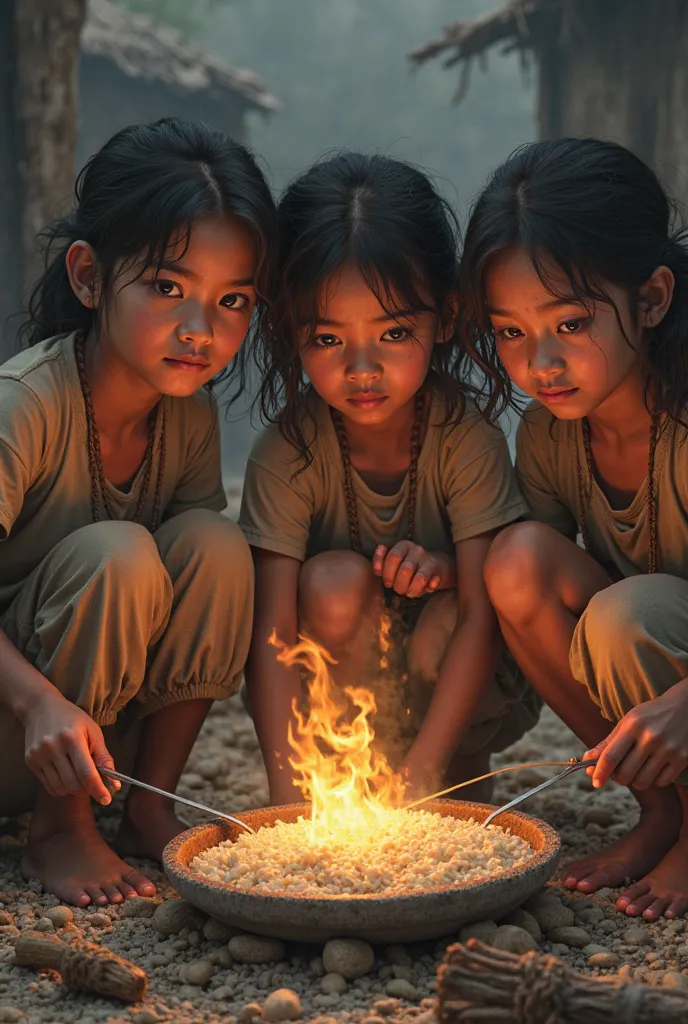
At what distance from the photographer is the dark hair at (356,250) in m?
2.67

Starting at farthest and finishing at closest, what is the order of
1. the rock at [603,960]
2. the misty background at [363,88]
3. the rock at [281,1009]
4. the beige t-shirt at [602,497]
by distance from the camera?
the misty background at [363,88] < the beige t-shirt at [602,497] < the rock at [603,960] < the rock at [281,1009]

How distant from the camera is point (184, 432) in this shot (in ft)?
9.57

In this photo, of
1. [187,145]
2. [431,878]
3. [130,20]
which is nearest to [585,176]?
[187,145]

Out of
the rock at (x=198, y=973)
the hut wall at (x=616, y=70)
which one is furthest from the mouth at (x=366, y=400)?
the hut wall at (x=616, y=70)

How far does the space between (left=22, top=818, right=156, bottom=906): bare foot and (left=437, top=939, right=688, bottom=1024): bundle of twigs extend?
90 centimetres

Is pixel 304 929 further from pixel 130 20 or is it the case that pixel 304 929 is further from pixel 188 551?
pixel 130 20

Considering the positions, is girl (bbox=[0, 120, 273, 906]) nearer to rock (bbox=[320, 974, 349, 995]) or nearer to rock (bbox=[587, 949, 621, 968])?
rock (bbox=[320, 974, 349, 995])

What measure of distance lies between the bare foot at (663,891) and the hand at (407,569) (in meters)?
0.77

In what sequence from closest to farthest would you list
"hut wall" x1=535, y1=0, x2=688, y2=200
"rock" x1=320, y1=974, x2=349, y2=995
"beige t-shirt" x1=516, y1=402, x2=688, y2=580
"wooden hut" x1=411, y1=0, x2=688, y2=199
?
"rock" x1=320, y1=974, x2=349, y2=995, "beige t-shirt" x1=516, y1=402, x2=688, y2=580, "wooden hut" x1=411, y1=0, x2=688, y2=199, "hut wall" x1=535, y1=0, x2=688, y2=200

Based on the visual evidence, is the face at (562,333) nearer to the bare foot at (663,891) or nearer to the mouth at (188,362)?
the mouth at (188,362)

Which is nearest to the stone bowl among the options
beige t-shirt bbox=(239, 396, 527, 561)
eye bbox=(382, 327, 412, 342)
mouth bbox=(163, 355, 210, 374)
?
beige t-shirt bbox=(239, 396, 527, 561)

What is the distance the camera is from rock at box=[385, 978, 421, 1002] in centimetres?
195

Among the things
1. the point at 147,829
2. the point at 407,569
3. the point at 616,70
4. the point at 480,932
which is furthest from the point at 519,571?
the point at 616,70

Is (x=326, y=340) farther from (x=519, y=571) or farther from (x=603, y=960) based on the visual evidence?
(x=603, y=960)
